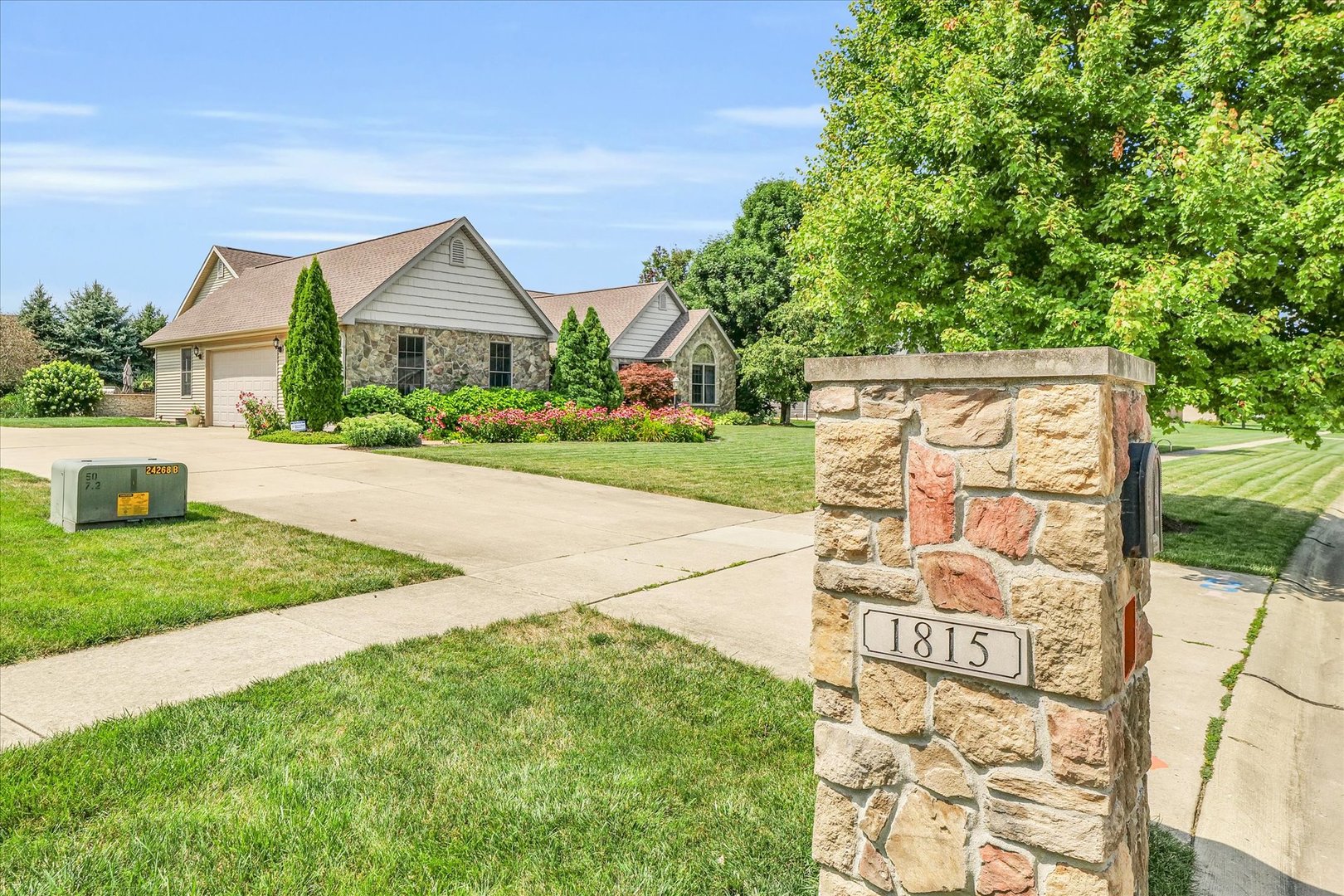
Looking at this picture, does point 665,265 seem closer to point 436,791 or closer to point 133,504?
point 133,504

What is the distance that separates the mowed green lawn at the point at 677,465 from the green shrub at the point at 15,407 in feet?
65.3

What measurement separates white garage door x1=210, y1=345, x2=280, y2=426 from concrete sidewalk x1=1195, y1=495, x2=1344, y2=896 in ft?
69.2

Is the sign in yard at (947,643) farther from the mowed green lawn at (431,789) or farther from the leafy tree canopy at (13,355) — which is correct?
the leafy tree canopy at (13,355)

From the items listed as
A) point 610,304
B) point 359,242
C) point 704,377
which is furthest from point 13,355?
point 704,377

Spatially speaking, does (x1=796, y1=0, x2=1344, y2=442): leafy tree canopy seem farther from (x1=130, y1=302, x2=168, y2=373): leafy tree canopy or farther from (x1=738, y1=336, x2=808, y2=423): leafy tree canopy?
(x1=130, y1=302, x2=168, y2=373): leafy tree canopy

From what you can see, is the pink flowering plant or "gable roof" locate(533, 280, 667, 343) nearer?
the pink flowering plant

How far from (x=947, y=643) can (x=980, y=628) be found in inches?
3.9

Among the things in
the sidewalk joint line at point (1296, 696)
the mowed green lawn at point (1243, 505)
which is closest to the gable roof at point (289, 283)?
the mowed green lawn at point (1243, 505)

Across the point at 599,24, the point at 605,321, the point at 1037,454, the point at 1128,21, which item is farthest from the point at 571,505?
the point at 605,321

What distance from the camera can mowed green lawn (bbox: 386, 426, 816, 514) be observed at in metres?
11.4

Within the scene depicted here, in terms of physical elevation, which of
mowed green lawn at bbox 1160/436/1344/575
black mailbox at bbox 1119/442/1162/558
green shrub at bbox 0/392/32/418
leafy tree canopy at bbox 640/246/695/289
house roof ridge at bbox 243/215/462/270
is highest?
leafy tree canopy at bbox 640/246/695/289

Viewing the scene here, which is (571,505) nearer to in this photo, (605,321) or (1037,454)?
(1037,454)

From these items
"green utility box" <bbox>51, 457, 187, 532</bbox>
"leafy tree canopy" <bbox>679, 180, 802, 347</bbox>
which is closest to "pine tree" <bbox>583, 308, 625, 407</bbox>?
"leafy tree canopy" <bbox>679, 180, 802, 347</bbox>

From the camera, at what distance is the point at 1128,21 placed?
6.85 m
